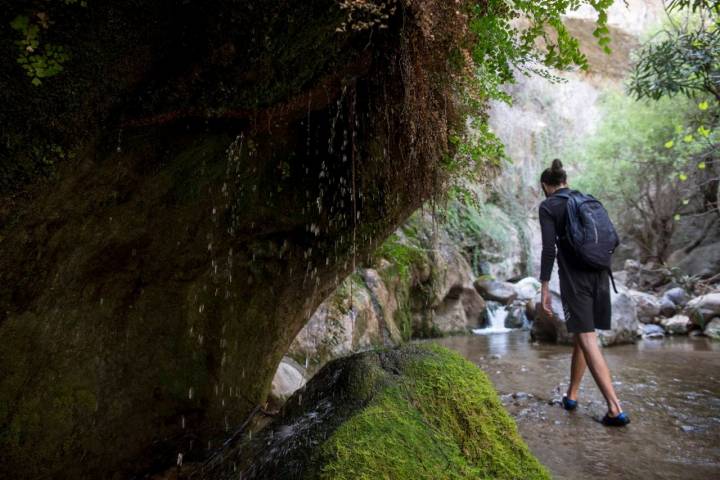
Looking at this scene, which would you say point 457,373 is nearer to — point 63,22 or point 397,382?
point 397,382

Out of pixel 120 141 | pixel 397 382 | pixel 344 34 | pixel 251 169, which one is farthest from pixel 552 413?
pixel 120 141

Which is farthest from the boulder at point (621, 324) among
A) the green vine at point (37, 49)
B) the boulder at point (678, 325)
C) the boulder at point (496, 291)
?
the green vine at point (37, 49)

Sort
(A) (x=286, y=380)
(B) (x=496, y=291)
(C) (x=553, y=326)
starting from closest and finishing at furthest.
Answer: (A) (x=286, y=380) → (C) (x=553, y=326) → (B) (x=496, y=291)

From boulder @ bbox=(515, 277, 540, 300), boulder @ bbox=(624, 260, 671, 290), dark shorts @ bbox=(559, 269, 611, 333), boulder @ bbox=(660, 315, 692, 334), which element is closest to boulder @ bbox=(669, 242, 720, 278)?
boulder @ bbox=(624, 260, 671, 290)

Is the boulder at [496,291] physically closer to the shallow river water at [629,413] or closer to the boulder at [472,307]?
the boulder at [472,307]

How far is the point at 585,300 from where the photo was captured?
4465 mm

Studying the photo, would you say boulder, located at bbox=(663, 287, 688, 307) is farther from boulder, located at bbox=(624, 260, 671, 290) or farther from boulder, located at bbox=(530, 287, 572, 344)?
boulder, located at bbox=(530, 287, 572, 344)

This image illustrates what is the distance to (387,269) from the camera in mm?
9141

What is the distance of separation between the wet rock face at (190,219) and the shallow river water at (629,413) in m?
2.31

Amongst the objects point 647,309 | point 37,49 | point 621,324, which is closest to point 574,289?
point 37,49

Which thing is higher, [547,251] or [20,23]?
[20,23]

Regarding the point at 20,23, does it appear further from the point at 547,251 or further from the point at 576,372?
the point at 576,372

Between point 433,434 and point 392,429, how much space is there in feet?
0.78

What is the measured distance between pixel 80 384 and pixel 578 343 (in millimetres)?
4336
